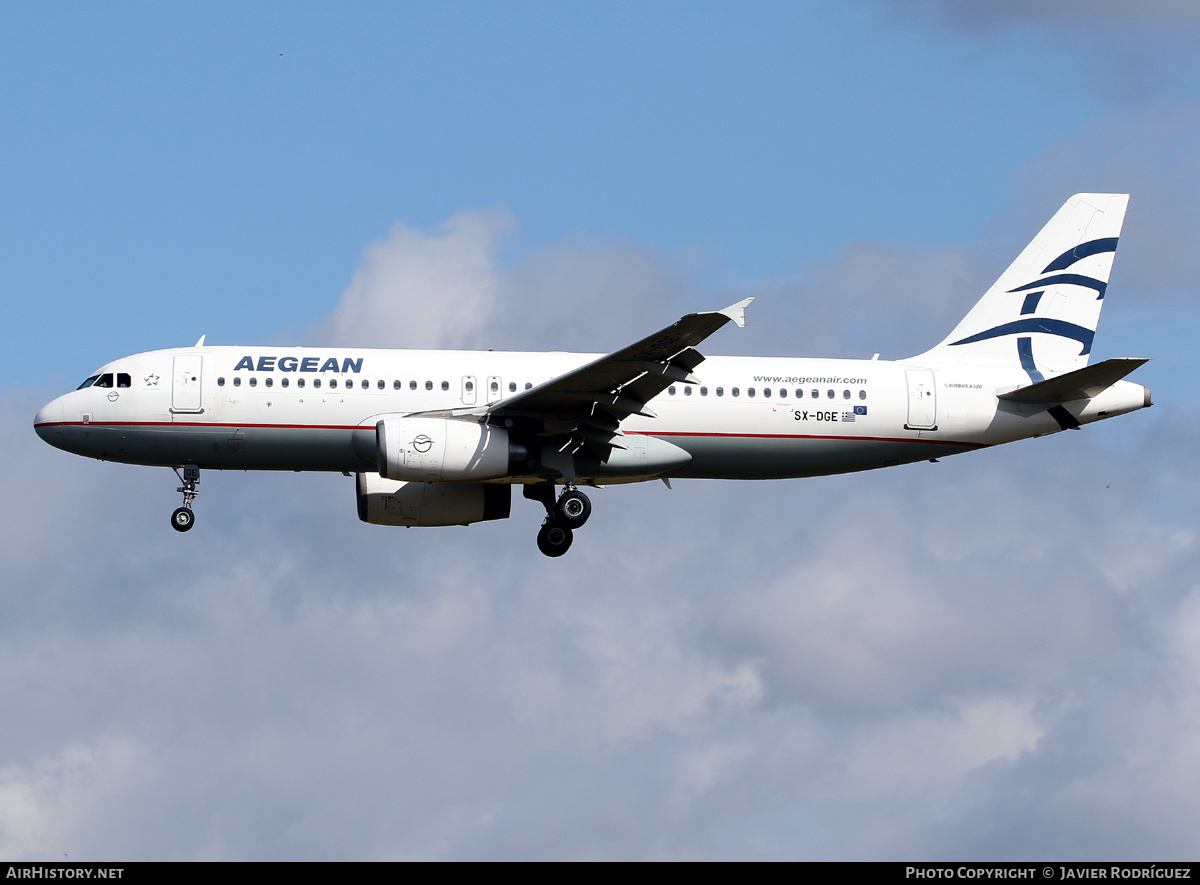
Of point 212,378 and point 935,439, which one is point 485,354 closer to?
point 212,378

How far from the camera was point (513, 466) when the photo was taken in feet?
125

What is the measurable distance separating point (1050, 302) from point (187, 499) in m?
22.9

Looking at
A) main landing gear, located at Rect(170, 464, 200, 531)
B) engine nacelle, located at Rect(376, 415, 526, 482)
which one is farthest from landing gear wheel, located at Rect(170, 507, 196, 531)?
engine nacelle, located at Rect(376, 415, 526, 482)

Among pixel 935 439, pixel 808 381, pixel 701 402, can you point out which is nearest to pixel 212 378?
pixel 701 402

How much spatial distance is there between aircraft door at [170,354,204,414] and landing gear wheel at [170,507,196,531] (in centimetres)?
Result: 242

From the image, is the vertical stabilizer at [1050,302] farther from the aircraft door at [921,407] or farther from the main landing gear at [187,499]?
the main landing gear at [187,499]

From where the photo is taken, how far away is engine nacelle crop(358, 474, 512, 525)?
134ft

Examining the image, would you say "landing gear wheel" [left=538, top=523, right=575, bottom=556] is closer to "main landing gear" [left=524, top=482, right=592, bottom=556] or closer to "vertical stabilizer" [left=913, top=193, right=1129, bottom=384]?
"main landing gear" [left=524, top=482, right=592, bottom=556]

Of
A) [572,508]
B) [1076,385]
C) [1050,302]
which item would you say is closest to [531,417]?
[572,508]

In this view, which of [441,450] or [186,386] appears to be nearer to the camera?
[441,450]

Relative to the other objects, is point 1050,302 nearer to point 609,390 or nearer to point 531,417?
point 609,390

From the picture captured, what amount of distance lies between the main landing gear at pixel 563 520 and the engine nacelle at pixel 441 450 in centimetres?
217

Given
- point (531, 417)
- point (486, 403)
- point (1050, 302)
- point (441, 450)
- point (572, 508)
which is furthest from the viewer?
point (1050, 302)

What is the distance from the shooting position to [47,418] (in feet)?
128
